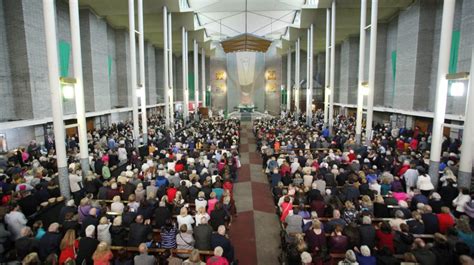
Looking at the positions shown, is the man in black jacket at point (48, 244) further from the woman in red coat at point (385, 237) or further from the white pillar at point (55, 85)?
the woman in red coat at point (385, 237)

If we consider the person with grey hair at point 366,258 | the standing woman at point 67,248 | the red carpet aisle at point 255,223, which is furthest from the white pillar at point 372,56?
the standing woman at point 67,248

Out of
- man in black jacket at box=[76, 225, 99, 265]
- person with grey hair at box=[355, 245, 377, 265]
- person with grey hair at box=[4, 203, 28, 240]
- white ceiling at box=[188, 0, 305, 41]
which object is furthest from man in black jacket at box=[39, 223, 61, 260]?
white ceiling at box=[188, 0, 305, 41]

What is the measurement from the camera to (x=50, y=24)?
736 cm

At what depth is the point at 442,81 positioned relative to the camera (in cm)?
813

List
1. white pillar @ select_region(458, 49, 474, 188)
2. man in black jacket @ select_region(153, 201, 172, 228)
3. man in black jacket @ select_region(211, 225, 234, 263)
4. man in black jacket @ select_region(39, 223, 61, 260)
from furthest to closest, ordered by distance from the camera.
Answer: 1. white pillar @ select_region(458, 49, 474, 188)
2. man in black jacket @ select_region(153, 201, 172, 228)
3. man in black jacket @ select_region(211, 225, 234, 263)
4. man in black jacket @ select_region(39, 223, 61, 260)

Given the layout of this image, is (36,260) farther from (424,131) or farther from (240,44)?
(240,44)

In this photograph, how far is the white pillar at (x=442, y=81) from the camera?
315 inches

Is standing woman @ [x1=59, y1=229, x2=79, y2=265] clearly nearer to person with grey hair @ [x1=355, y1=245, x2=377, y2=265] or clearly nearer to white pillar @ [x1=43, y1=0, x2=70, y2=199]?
white pillar @ [x1=43, y1=0, x2=70, y2=199]

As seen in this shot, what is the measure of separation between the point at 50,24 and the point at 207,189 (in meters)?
5.85

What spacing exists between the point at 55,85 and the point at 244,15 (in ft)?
78.9

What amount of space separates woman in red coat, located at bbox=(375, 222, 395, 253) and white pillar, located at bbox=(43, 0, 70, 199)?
296 inches

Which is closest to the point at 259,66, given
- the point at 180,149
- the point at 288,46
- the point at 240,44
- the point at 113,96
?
the point at 288,46

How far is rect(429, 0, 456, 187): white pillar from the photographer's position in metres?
8.00

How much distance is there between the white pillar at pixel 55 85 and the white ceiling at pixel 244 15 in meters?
17.0
